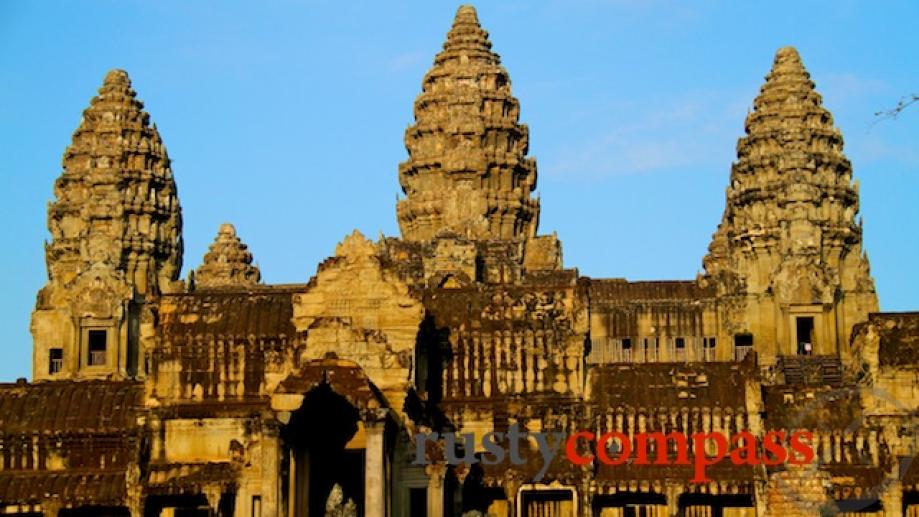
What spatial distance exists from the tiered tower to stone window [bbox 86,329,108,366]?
22.2m

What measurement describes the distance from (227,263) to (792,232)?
153 ft

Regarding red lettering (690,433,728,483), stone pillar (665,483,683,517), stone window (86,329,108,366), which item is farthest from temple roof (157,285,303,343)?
stone window (86,329,108,366)

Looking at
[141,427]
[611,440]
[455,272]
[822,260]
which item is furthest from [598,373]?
[822,260]

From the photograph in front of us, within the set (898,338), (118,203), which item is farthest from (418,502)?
(118,203)

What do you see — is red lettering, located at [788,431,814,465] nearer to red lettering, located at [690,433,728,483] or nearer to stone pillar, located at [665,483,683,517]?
red lettering, located at [690,433,728,483]

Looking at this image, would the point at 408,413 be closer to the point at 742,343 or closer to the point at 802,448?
the point at 802,448

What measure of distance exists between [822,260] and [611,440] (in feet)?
150

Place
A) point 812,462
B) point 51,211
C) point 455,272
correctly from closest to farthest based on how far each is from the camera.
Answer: point 812,462
point 455,272
point 51,211

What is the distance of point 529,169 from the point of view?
12444cm

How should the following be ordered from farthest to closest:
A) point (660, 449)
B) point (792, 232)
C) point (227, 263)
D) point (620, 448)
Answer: point (227, 263) → point (792, 232) → point (620, 448) → point (660, 449)

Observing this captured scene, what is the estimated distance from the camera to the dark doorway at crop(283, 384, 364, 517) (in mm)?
63062

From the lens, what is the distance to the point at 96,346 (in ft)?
376

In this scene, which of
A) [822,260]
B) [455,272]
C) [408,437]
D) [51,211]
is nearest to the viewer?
[408,437]

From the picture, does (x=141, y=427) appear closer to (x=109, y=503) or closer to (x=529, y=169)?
(x=109, y=503)
